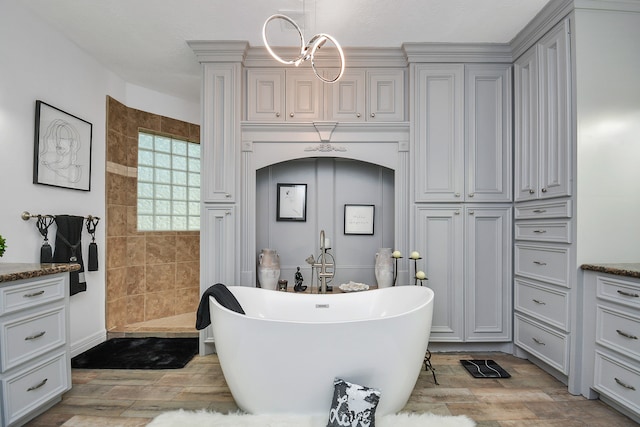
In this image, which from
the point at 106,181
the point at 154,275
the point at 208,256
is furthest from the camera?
the point at 154,275

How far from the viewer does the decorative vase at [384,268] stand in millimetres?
3125

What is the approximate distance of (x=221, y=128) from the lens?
3021 mm

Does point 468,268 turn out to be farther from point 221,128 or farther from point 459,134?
point 221,128

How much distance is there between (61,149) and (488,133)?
11.6 ft

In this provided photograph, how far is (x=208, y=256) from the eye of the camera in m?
3.00

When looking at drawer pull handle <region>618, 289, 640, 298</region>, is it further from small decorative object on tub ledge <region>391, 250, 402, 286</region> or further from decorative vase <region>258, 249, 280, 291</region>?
decorative vase <region>258, 249, 280, 291</region>

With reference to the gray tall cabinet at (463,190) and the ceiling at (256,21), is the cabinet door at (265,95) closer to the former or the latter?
the ceiling at (256,21)

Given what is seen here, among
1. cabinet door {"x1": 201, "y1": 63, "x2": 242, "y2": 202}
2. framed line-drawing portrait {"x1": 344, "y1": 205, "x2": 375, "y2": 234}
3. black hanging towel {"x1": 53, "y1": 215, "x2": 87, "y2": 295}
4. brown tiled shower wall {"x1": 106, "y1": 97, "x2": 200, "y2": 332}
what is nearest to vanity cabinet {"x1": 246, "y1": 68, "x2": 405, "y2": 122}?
cabinet door {"x1": 201, "y1": 63, "x2": 242, "y2": 202}

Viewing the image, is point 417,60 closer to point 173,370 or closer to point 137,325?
point 173,370

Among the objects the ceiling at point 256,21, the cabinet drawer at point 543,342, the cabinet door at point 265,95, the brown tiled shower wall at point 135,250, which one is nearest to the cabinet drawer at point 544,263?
the cabinet drawer at point 543,342

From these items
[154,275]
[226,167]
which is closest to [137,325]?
[154,275]

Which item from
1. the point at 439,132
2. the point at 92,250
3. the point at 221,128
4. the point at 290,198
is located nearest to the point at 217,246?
the point at 290,198

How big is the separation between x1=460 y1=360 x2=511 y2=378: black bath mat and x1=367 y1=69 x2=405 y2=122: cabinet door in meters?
2.09

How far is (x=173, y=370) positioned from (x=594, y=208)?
3.18 meters
